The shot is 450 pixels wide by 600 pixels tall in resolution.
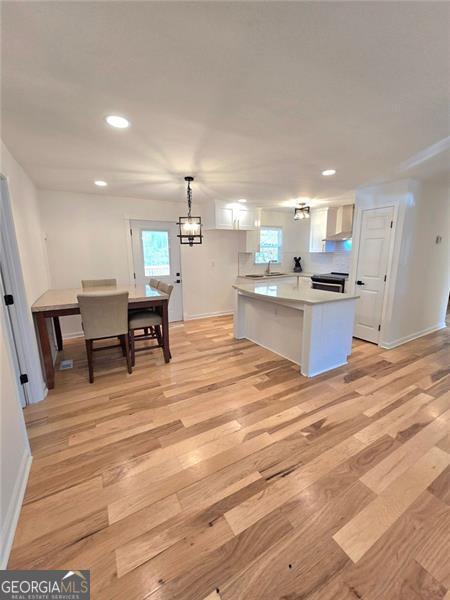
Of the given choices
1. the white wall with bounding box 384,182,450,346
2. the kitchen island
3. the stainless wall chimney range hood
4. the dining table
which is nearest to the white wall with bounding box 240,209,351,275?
the stainless wall chimney range hood

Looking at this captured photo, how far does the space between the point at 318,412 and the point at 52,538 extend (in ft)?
6.53

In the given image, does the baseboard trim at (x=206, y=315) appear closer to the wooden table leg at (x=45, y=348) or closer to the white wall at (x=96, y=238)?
the white wall at (x=96, y=238)

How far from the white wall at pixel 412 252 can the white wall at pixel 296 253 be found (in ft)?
5.28

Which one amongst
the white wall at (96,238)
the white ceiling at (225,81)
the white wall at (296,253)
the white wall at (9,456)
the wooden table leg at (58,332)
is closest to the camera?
the white ceiling at (225,81)

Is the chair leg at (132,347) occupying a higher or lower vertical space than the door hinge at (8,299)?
lower

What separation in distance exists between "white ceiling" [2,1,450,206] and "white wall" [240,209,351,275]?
309 centimetres

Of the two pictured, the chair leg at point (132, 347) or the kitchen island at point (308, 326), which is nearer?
the kitchen island at point (308, 326)

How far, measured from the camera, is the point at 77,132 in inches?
76.5

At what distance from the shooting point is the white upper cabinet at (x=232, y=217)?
15.3 feet

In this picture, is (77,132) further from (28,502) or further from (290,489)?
(290,489)

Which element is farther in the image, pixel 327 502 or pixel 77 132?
pixel 77 132

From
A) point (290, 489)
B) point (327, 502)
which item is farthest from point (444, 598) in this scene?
point (290, 489)

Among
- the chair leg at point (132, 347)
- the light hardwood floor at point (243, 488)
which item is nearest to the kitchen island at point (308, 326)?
the light hardwood floor at point (243, 488)

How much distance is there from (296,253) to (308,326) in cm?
393
